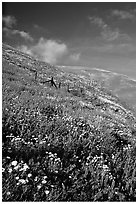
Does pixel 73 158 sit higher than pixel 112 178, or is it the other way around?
pixel 73 158

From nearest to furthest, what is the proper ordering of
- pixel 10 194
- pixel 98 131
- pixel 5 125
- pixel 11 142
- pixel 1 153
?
pixel 10 194 < pixel 1 153 < pixel 11 142 < pixel 5 125 < pixel 98 131

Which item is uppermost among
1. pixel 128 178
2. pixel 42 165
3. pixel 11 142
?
pixel 11 142

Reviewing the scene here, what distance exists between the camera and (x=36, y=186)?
420 centimetres

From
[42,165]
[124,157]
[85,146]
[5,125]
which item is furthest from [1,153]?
[124,157]

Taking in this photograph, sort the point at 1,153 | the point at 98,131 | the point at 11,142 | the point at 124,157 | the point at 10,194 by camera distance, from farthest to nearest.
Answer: the point at 98,131, the point at 124,157, the point at 11,142, the point at 1,153, the point at 10,194

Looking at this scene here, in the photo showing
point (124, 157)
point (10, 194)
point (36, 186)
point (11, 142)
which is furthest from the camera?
point (124, 157)

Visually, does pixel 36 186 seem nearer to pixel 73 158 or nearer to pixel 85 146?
pixel 73 158

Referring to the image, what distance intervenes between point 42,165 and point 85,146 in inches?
59.8

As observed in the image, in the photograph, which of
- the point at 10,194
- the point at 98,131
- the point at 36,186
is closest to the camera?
the point at 10,194

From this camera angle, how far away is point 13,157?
15.5ft

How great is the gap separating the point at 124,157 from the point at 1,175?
3.40 meters

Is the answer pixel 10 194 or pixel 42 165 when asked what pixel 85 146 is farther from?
pixel 10 194

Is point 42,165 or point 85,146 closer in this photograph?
point 42,165

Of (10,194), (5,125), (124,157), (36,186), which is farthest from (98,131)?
(10,194)
